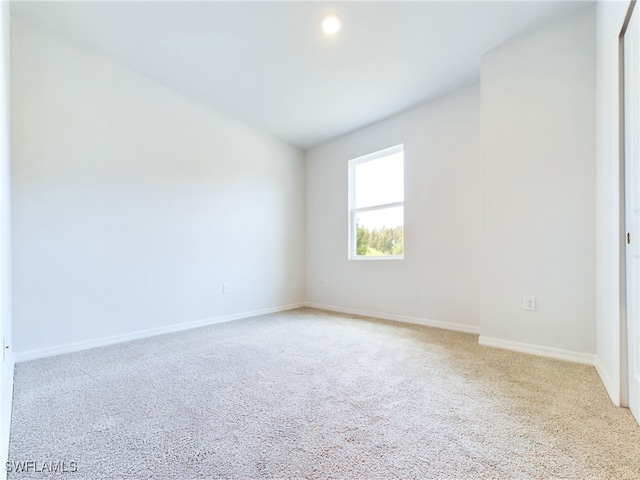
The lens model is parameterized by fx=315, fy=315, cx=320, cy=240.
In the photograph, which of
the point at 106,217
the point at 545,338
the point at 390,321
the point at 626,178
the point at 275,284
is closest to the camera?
the point at 626,178

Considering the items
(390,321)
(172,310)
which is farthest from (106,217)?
(390,321)

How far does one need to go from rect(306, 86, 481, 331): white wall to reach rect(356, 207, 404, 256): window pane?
14 centimetres

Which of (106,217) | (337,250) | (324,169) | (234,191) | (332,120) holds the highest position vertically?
(332,120)

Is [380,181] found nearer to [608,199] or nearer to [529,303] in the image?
[529,303]

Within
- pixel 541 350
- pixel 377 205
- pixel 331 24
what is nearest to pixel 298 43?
pixel 331 24

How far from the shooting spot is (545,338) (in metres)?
2.30

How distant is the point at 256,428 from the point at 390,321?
2.43 metres

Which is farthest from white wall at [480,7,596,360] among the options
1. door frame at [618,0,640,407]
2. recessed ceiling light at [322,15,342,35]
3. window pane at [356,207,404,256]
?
recessed ceiling light at [322,15,342,35]

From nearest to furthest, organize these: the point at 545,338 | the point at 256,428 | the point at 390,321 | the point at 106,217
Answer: the point at 256,428 → the point at 545,338 → the point at 106,217 → the point at 390,321

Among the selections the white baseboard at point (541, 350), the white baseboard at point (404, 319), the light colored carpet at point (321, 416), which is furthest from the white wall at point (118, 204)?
the white baseboard at point (541, 350)

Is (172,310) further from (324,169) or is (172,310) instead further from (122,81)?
(324,169)

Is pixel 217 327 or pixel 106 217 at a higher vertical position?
pixel 106 217

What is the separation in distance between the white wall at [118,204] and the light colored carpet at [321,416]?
1.62ft

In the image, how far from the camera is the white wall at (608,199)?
5.28 feet
